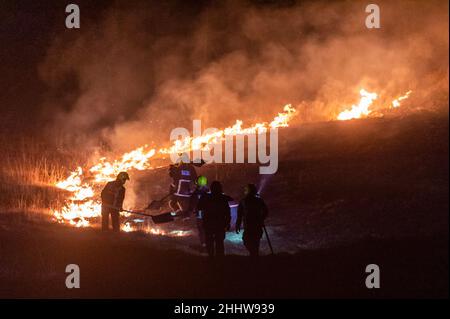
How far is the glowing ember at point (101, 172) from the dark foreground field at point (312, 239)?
174 cm

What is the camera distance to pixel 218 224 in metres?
9.79

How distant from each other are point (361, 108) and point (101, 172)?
1212 cm

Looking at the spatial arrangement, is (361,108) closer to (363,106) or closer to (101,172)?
(363,106)

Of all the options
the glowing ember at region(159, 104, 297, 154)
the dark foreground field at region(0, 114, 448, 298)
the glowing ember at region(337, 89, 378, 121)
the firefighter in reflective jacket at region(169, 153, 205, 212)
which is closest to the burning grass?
the dark foreground field at region(0, 114, 448, 298)

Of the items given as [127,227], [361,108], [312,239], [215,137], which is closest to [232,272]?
[312,239]

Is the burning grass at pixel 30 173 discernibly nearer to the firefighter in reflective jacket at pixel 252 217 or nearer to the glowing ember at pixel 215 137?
the glowing ember at pixel 215 137

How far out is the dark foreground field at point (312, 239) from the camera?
877 cm

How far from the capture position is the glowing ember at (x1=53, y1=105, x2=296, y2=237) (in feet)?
55.5

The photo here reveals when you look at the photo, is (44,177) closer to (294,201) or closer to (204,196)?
(294,201)

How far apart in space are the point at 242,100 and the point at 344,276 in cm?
2402

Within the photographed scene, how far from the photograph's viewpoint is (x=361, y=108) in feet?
72.4
